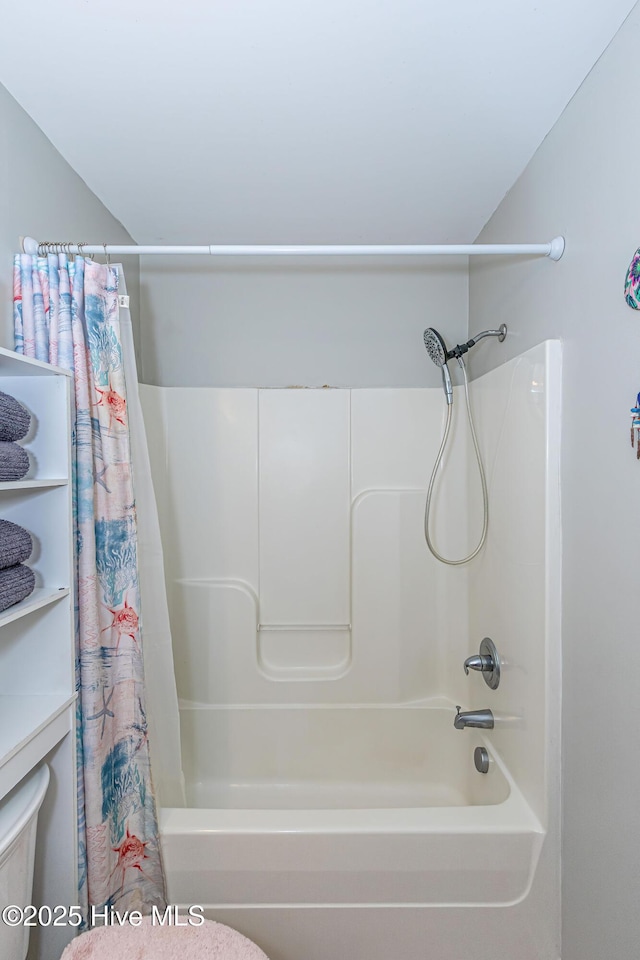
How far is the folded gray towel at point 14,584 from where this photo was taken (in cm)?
108

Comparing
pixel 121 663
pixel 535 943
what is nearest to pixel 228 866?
pixel 121 663

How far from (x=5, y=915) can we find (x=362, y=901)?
92 cm

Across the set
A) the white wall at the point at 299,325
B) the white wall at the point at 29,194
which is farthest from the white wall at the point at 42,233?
the white wall at the point at 299,325

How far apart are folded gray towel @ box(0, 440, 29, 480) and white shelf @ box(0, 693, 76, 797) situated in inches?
20.4

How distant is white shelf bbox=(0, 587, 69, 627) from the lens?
3.48 ft

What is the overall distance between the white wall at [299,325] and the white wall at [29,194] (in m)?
0.69

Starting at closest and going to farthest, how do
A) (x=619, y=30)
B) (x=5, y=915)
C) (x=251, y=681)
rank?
1. (x=5, y=915)
2. (x=619, y=30)
3. (x=251, y=681)

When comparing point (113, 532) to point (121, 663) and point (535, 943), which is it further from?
point (535, 943)

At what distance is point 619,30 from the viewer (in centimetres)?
119

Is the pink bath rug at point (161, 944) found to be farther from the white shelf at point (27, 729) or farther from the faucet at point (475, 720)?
the faucet at point (475, 720)

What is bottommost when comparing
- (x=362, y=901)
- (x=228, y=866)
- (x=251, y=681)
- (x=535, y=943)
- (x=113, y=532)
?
(x=535, y=943)

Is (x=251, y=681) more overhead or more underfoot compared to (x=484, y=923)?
more overhead

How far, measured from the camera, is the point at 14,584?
1113mm

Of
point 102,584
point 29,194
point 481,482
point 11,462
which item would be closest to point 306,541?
point 481,482
